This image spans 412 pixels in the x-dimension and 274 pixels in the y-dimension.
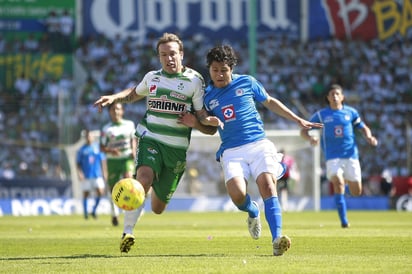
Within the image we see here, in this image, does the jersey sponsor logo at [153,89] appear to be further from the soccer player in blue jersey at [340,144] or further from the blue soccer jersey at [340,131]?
the blue soccer jersey at [340,131]

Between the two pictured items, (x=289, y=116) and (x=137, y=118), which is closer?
(x=289, y=116)

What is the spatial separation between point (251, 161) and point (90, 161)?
1647 centimetres

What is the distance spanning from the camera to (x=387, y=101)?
41625mm

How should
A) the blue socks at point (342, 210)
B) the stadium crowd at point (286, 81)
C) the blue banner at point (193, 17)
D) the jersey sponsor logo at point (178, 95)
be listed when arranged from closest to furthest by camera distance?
1. the jersey sponsor logo at point (178, 95)
2. the blue socks at point (342, 210)
3. the stadium crowd at point (286, 81)
4. the blue banner at point (193, 17)

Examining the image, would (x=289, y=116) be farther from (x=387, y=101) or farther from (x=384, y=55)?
(x=384, y=55)

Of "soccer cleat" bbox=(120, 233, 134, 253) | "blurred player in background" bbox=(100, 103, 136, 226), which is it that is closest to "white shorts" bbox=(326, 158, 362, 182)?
"blurred player in background" bbox=(100, 103, 136, 226)

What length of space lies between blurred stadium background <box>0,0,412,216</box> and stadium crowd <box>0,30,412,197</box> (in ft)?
0.15

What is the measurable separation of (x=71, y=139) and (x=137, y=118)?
12.6ft

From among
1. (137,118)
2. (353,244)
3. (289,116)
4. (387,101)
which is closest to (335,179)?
(353,244)

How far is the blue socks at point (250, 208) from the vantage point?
13.0 metres

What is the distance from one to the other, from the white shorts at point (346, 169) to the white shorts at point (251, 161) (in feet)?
25.1

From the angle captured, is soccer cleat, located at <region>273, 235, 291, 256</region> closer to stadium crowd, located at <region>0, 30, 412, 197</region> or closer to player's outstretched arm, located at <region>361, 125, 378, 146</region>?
player's outstretched arm, located at <region>361, 125, 378, 146</region>

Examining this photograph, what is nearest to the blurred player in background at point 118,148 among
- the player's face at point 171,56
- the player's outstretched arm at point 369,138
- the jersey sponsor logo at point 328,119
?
the jersey sponsor logo at point 328,119

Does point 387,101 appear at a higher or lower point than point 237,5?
lower
